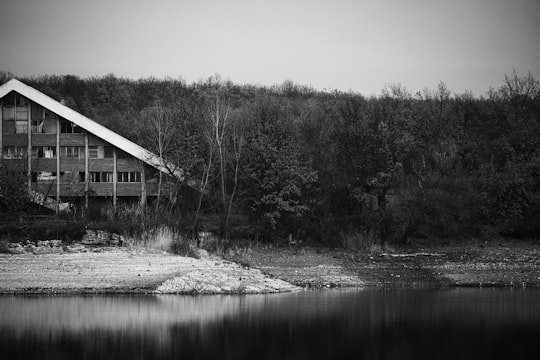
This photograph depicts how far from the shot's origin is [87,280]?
43500 millimetres

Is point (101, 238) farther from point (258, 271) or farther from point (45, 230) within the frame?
point (258, 271)

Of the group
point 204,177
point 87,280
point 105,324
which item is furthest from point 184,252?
point 105,324

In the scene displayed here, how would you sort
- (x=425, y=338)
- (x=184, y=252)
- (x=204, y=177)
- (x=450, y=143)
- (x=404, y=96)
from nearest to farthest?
(x=425, y=338) → (x=184, y=252) → (x=204, y=177) → (x=450, y=143) → (x=404, y=96)

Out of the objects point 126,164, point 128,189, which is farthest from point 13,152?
point 128,189

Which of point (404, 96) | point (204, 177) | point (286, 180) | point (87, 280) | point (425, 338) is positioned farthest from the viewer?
point (404, 96)

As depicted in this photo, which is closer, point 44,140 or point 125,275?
point 125,275

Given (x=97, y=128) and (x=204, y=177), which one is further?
(x=97, y=128)

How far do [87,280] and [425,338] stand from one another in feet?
66.1

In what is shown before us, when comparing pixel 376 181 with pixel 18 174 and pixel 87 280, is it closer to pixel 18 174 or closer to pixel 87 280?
pixel 87 280

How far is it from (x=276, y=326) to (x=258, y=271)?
47.2ft

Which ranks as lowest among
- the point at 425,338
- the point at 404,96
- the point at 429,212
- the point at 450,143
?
the point at 425,338

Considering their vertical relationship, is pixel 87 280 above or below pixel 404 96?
below

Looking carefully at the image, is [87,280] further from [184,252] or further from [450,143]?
[450,143]

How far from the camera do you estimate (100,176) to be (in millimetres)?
70125
